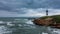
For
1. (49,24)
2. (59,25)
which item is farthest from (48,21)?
(59,25)

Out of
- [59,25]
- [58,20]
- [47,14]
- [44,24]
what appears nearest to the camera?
[59,25]

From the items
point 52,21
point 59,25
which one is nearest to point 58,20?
point 52,21

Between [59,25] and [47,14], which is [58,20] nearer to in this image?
[59,25]

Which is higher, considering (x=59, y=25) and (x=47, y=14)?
(x=47, y=14)

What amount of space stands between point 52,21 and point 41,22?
16.3 feet

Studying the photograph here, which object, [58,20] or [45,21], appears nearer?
[58,20]

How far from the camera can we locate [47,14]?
195ft

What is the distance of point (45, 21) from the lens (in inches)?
2036

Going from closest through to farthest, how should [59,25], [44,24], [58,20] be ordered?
[59,25], [58,20], [44,24]

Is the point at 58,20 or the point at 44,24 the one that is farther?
the point at 44,24

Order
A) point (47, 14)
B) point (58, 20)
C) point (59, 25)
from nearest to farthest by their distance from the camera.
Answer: point (59, 25)
point (58, 20)
point (47, 14)

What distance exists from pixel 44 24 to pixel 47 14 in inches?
357

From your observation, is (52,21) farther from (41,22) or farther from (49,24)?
(41,22)

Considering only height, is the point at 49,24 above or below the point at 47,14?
below
